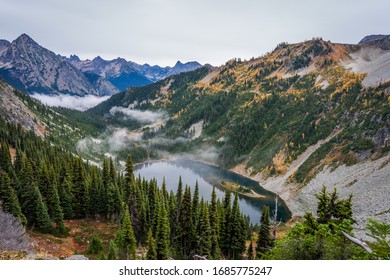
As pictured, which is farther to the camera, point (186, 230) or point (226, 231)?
point (226, 231)

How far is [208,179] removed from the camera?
15175cm

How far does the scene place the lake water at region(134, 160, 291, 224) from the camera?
4085 inches

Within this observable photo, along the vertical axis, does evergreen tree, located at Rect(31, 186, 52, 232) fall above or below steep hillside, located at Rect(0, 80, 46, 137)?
below

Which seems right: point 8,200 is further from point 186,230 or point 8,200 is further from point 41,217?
point 186,230

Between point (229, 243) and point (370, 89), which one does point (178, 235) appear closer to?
point (229, 243)

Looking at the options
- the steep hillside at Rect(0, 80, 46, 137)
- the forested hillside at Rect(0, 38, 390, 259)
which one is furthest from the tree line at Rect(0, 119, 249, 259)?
the steep hillside at Rect(0, 80, 46, 137)

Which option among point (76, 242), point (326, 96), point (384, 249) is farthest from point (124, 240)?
point (326, 96)

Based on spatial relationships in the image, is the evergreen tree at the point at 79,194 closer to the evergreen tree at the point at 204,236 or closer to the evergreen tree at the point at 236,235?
the evergreen tree at the point at 204,236

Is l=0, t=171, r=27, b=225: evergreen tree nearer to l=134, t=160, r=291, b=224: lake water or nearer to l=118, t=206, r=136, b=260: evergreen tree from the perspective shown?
l=118, t=206, r=136, b=260: evergreen tree

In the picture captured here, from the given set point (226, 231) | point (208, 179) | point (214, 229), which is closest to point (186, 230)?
point (214, 229)

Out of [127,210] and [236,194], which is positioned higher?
[127,210]

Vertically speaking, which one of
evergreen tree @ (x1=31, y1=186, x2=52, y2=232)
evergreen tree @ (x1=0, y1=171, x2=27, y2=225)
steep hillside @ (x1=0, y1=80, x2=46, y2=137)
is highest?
steep hillside @ (x1=0, y1=80, x2=46, y2=137)

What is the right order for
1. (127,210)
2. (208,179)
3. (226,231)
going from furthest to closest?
1. (208,179)
2. (226,231)
3. (127,210)

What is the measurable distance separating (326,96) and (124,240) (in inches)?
6381
